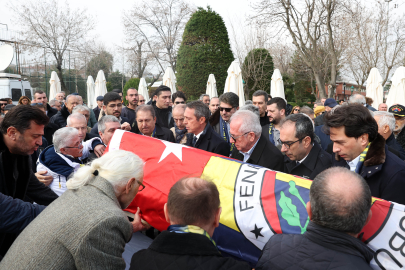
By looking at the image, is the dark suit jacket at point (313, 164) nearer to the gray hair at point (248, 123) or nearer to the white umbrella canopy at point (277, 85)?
the gray hair at point (248, 123)

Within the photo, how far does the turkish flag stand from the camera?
3146 mm

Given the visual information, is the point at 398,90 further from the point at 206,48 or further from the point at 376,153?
the point at 206,48

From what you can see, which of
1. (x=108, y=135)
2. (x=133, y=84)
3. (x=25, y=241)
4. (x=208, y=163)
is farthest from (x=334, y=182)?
(x=133, y=84)

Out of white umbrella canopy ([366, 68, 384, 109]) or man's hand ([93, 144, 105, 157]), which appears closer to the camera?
man's hand ([93, 144, 105, 157])

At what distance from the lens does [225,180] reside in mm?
2896

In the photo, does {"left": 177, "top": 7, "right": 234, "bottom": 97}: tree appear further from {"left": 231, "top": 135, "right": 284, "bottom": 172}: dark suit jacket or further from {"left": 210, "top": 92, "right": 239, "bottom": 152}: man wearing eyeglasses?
{"left": 231, "top": 135, "right": 284, "bottom": 172}: dark suit jacket

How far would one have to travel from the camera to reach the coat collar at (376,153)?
8.27 feet

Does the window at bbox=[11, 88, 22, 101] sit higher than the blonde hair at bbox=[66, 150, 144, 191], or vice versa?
the blonde hair at bbox=[66, 150, 144, 191]

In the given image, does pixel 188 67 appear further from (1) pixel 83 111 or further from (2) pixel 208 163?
(2) pixel 208 163

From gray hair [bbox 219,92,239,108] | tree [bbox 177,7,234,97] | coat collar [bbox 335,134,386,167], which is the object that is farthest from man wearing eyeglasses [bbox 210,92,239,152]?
tree [bbox 177,7,234,97]

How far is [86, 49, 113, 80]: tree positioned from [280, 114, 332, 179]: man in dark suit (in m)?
35.8

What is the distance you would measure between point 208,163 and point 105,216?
144 cm

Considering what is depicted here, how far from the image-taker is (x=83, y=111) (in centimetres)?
616

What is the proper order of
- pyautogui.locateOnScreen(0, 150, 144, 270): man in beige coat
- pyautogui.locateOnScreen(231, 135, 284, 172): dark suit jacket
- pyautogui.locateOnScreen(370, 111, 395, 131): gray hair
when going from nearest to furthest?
1. pyautogui.locateOnScreen(0, 150, 144, 270): man in beige coat
2. pyautogui.locateOnScreen(231, 135, 284, 172): dark suit jacket
3. pyautogui.locateOnScreen(370, 111, 395, 131): gray hair
